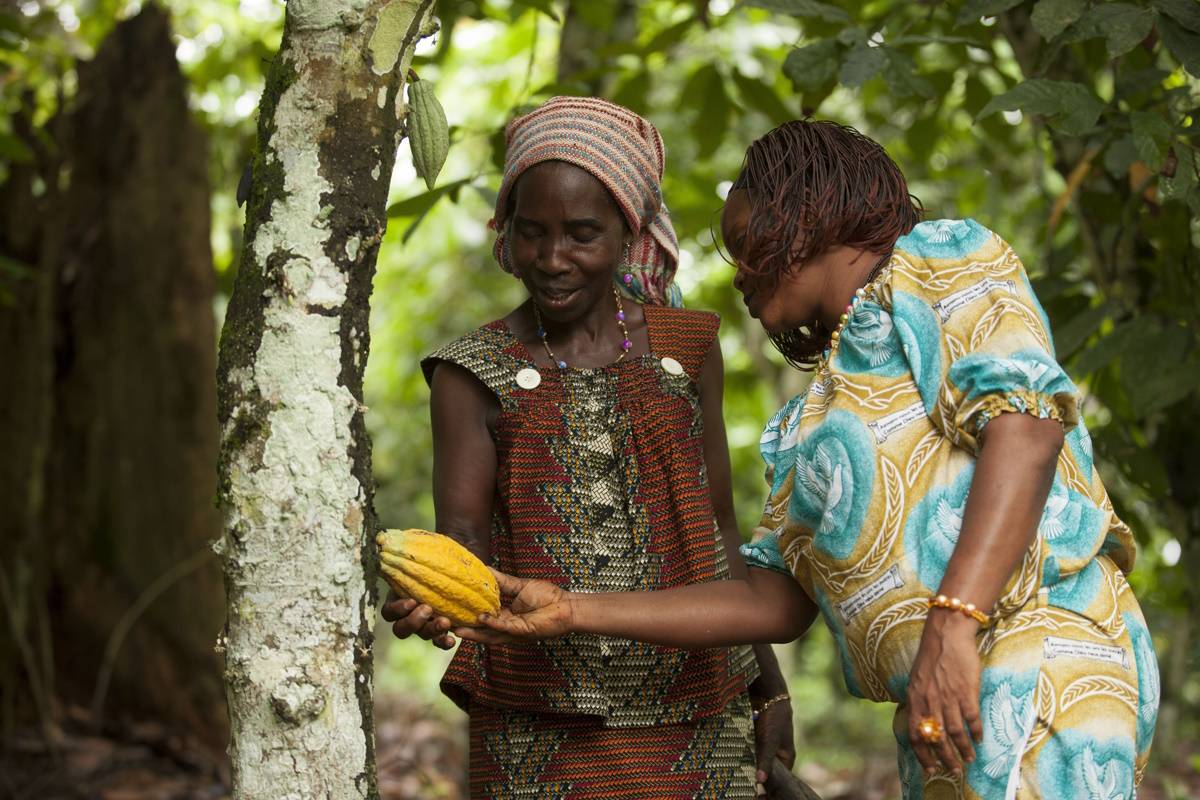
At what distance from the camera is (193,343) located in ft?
13.5

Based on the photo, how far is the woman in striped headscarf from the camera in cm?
182

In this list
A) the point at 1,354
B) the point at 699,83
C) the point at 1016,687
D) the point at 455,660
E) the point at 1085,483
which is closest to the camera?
the point at 1016,687

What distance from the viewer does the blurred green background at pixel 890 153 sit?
7.43ft

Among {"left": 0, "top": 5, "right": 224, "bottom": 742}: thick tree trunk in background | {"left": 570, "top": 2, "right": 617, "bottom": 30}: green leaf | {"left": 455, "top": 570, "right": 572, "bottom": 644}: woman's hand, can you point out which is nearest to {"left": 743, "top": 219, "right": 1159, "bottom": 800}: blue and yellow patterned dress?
{"left": 455, "top": 570, "right": 572, "bottom": 644}: woman's hand

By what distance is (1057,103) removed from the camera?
80.5 inches

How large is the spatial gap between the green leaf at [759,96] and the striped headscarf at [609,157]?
125 cm

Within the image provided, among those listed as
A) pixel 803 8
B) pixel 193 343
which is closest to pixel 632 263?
pixel 803 8

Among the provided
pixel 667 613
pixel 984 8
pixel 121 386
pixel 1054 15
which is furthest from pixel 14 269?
pixel 1054 15

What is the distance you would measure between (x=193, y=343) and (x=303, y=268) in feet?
9.30

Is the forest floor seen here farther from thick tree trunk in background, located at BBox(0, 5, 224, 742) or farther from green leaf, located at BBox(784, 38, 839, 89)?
green leaf, located at BBox(784, 38, 839, 89)

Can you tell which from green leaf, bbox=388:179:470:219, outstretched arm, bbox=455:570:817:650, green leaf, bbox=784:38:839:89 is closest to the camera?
outstretched arm, bbox=455:570:817:650

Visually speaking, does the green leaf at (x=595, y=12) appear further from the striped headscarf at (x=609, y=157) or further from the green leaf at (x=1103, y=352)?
the green leaf at (x=1103, y=352)

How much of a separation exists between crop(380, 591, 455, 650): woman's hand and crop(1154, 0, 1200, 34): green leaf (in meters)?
1.44

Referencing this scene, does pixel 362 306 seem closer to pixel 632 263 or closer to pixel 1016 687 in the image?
pixel 632 263
